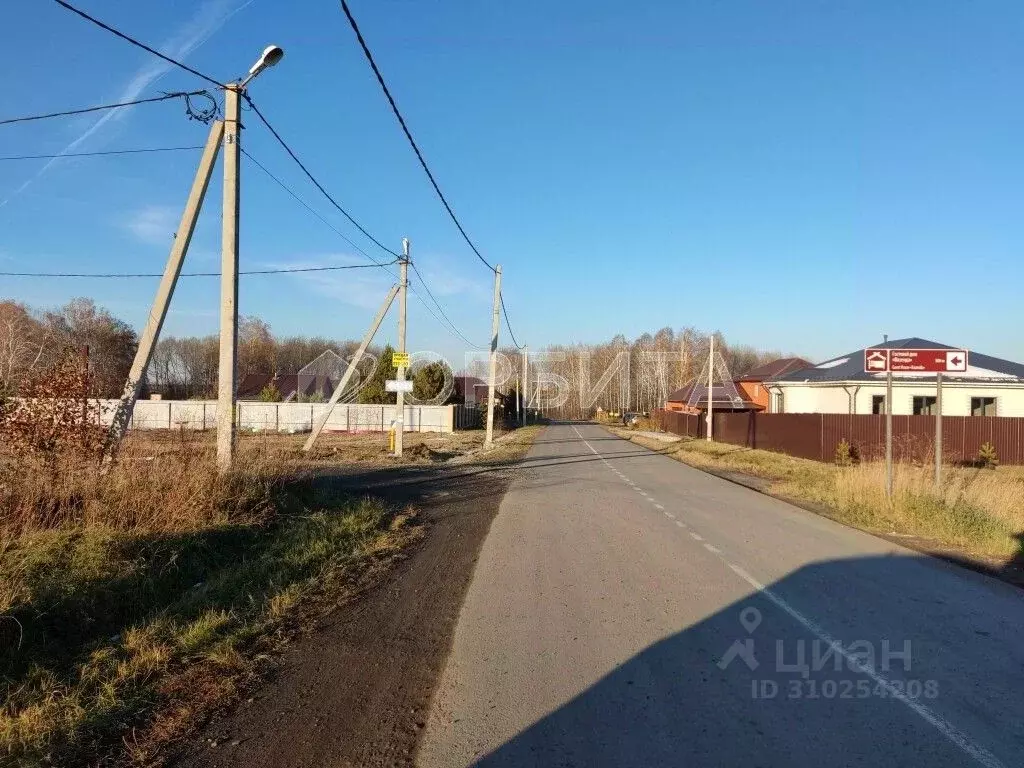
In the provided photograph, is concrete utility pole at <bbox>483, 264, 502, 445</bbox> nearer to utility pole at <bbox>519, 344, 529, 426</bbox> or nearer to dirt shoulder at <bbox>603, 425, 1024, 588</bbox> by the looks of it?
dirt shoulder at <bbox>603, 425, 1024, 588</bbox>

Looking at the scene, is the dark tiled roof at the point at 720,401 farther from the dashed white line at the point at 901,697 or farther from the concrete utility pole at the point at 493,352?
the dashed white line at the point at 901,697

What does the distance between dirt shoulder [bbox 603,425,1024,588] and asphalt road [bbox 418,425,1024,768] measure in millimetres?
521

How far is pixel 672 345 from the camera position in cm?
12012

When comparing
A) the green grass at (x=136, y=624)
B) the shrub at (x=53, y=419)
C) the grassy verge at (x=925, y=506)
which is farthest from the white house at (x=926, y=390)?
the shrub at (x=53, y=419)

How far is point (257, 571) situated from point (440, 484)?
1134cm

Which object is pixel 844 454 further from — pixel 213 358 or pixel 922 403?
pixel 213 358

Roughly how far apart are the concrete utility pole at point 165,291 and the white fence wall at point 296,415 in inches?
1453

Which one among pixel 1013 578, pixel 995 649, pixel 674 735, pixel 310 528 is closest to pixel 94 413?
pixel 310 528

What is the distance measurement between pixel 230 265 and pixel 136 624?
6.50 metres

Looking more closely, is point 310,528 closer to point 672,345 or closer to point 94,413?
point 94,413

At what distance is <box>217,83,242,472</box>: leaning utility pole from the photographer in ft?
35.3

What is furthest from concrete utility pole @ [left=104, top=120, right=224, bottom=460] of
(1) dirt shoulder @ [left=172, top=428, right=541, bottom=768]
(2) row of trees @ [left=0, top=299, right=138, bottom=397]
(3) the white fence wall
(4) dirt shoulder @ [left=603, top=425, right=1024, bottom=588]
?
(3) the white fence wall

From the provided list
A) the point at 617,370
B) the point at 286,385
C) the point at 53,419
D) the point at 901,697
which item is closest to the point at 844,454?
the point at 901,697

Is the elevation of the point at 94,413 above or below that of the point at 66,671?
above
